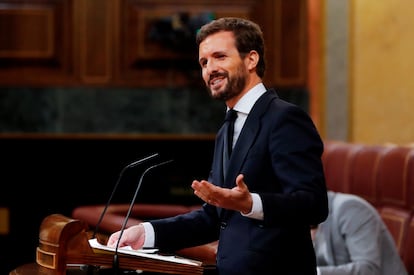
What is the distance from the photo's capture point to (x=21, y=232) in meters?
5.79

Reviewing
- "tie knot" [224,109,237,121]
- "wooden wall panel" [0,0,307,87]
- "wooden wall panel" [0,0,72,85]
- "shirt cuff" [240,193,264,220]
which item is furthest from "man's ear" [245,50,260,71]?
"wooden wall panel" [0,0,72,85]

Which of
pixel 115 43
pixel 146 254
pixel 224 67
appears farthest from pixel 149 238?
pixel 115 43

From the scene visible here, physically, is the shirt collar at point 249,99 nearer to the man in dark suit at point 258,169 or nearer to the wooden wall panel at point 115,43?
the man in dark suit at point 258,169

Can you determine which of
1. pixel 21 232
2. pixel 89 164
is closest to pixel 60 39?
pixel 89 164

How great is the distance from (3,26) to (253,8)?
1672mm

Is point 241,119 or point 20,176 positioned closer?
point 241,119

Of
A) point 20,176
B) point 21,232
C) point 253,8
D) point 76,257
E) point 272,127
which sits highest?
point 253,8

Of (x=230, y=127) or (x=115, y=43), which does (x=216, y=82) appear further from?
(x=115, y=43)

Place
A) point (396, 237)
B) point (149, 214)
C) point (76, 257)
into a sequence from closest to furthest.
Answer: point (76, 257) < point (396, 237) < point (149, 214)

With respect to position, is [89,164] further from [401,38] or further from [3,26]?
[401,38]

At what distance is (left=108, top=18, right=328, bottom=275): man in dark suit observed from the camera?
6.05ft

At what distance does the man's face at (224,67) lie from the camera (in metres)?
1.99

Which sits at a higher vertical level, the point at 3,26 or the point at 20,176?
the point at 3,26

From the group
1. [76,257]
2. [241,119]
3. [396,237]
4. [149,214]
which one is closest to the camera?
[76,257]
